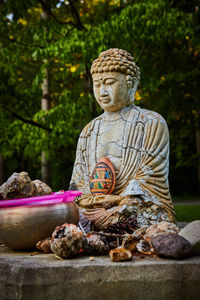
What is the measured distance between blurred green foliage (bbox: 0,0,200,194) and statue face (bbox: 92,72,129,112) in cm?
271

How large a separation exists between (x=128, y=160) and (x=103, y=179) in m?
0.37

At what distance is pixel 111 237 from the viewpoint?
3020mm

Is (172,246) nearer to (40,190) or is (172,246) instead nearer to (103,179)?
(40,190)

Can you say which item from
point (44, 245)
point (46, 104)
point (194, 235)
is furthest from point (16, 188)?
point (46, 104)

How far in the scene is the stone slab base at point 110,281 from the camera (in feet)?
7.36

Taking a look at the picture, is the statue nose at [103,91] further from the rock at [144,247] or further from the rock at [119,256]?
the rock at [119,256]

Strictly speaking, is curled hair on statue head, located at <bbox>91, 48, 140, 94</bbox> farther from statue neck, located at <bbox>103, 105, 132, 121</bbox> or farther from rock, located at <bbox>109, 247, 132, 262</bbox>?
rock, located at <bbox>109, 247, 132, 262</bbox>

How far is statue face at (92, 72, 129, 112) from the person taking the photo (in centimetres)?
413

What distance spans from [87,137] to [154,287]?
96.3 inches

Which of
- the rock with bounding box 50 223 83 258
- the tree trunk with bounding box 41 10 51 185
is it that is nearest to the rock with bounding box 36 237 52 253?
the rock with bounding box 50 223 83 258

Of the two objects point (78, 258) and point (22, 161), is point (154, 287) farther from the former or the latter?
point (22, 161)

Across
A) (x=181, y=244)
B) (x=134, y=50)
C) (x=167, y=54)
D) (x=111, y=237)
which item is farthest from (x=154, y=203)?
(x=167, y=54)

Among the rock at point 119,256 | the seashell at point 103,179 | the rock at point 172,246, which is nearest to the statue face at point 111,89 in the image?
the seashell at point 103,179

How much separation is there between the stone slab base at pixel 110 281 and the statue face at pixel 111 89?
7.43ft
